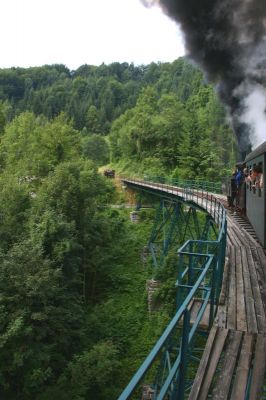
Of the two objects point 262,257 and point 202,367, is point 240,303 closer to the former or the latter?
point 202,367

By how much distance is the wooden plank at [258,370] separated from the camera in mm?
3527

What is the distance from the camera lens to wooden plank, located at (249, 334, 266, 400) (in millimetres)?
3527

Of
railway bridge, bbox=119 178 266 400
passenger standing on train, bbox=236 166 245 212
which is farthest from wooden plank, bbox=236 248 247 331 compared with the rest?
passenger standing on train, bbox=236 166 245 212

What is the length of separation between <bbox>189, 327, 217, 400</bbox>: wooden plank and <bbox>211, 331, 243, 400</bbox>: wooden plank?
0.15 meters

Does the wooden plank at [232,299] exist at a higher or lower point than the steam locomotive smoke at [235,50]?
lower

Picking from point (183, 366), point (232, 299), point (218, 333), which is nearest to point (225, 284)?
point (232, 299)

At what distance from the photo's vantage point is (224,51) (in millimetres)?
26203

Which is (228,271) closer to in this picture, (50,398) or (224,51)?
(50,398)

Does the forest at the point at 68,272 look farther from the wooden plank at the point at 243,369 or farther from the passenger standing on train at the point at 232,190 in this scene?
the wooden plank at the point at 243,369

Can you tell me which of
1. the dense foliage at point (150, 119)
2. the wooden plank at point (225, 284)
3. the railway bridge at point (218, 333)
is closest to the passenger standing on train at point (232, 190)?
the railway bridge at point (218, 333)

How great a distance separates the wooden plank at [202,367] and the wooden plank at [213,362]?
0.03 m

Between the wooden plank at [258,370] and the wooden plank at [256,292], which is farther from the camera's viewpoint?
the wooden plank at [256,292]

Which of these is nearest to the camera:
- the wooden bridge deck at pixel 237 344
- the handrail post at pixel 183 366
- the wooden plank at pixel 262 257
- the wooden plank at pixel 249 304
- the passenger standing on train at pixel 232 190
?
the handrail post at pixel 183 366

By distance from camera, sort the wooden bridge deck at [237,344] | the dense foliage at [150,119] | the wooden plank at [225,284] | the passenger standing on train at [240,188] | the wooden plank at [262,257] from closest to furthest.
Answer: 1. the wooden bridge deck at [237,344]
2. the wooden plank at [225,284]
3. the wooden plank at [262,257]
4. the passenger standing on train at [240,188]
5. the dense foliage at [150,119]
